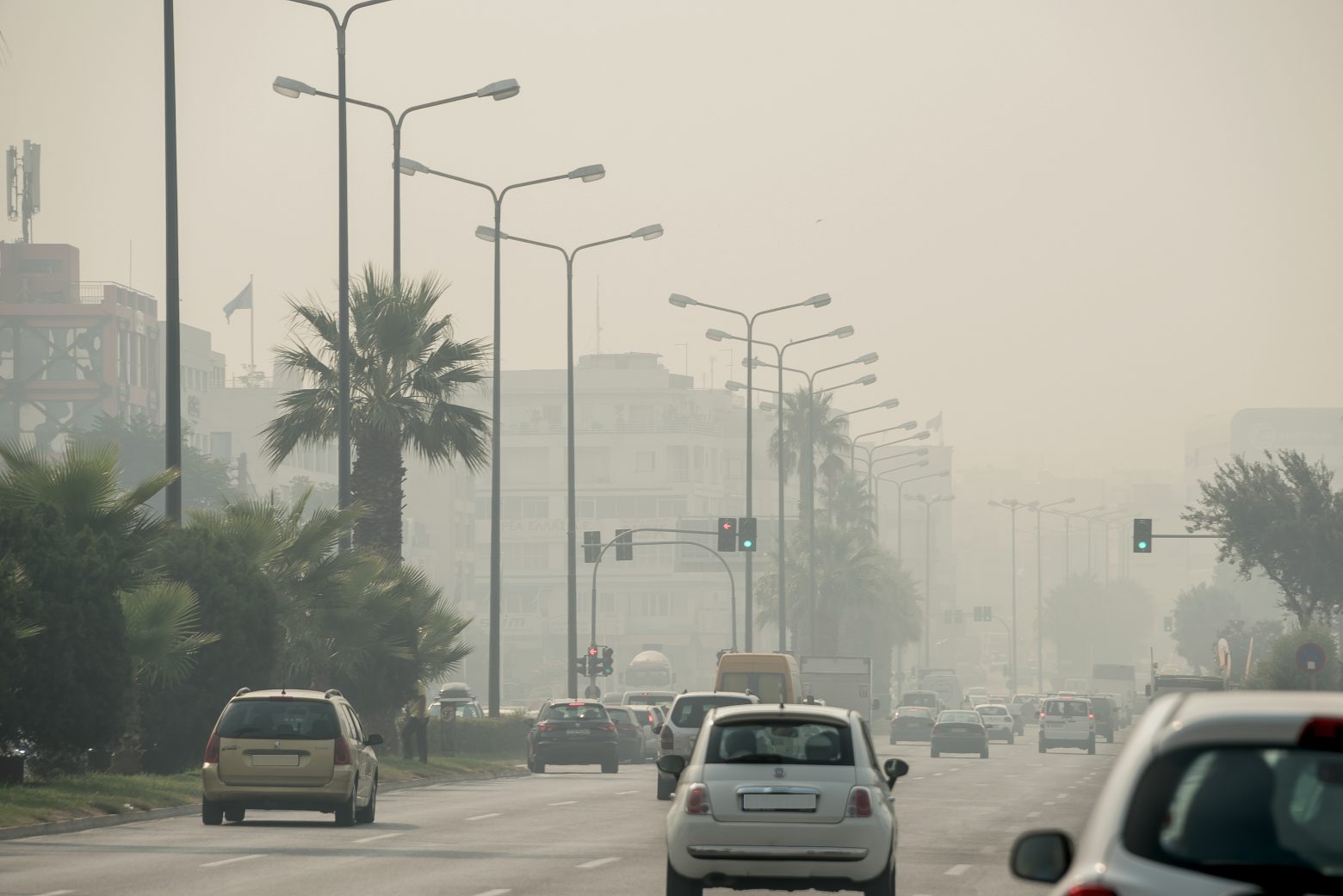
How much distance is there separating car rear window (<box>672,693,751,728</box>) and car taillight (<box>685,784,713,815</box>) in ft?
55.2

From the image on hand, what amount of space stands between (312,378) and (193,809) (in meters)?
18.8

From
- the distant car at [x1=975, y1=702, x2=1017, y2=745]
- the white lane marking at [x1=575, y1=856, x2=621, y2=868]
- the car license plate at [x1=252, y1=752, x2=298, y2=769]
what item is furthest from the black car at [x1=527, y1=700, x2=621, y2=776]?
the distant car at [x1=975, y1=702, x2=1017, y2=745]

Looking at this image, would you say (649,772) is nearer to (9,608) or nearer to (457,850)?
(9,608)

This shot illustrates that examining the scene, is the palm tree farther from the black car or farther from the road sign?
the road sign

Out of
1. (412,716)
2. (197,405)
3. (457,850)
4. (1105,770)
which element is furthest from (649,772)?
(197,405)

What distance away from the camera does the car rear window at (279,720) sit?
2592 centimetres

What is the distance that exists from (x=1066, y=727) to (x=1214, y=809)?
2528 inches

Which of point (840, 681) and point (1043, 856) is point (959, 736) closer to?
point (840, 681)

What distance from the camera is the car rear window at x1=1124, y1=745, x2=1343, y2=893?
5781mm

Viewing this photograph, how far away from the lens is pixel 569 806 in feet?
104

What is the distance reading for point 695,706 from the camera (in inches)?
1294

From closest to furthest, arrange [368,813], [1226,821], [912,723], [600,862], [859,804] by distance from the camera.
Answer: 1. [1226,821]
2. [859,804]
3. [600,862]
4. [368,813]
5. [912,723]

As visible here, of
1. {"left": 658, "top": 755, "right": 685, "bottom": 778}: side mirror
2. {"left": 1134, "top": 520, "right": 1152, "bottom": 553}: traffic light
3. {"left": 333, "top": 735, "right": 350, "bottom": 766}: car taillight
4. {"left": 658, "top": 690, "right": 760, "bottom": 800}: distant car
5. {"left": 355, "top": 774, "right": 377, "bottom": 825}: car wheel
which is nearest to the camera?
{"left": 658, "top": 755, "right": 685, "bottom": 778}: side mirror

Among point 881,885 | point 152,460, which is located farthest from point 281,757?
point 152,460
